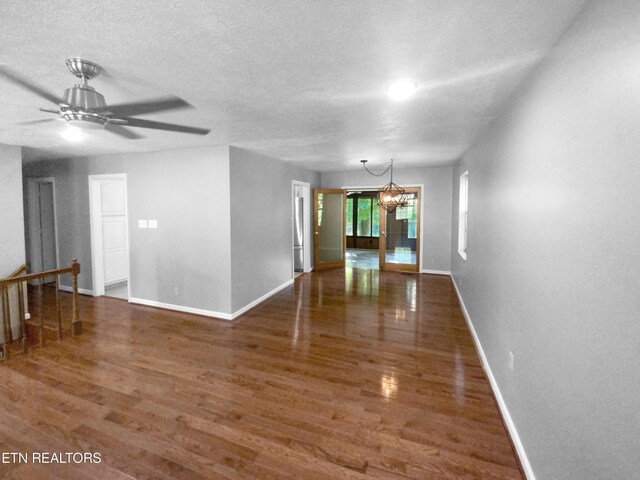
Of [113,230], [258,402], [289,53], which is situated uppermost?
[289,53]

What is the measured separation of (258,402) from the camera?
2.34 metres

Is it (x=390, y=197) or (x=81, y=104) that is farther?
(x=390, y=197)

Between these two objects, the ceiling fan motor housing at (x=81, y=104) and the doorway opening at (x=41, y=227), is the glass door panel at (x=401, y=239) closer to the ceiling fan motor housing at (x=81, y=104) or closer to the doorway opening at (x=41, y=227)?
the ceiling fan motor housing at (x=81, y=104)

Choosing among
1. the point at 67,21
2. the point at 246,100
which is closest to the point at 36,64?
the point at 67,21

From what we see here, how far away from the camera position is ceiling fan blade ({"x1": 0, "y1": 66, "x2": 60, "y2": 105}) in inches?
71.1

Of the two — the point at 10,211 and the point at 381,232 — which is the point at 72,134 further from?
the point at 381,232

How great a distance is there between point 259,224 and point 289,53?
333 cm

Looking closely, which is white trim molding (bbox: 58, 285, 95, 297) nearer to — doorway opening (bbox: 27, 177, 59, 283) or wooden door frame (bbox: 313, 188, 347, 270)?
doorway opening (bbox: 27, 177, 59, 283)

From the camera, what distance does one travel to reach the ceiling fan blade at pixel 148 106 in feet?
7.41

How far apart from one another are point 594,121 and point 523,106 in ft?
3.23

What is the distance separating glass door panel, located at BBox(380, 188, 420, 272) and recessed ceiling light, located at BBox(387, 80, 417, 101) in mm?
4781

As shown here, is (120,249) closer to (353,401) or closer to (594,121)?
(353,401)

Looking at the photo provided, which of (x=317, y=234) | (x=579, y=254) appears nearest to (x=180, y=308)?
(x=317, y=234)

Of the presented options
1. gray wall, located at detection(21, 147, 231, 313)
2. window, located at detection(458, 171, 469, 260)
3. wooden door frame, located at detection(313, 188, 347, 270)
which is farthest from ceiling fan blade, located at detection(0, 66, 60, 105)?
window, located at detection(458, 171, 469, 260)
